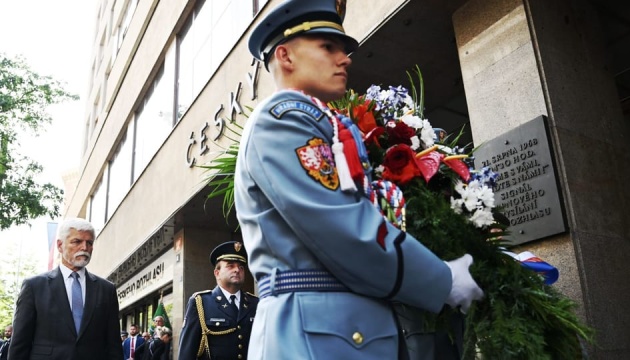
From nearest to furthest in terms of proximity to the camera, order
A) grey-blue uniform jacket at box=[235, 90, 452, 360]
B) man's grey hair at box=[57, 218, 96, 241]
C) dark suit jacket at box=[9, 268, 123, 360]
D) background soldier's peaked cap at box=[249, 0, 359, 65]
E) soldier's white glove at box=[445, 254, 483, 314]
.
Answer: grey-blue uniform jacket at box=[235, 90, 452, 360] → soldier's white glove at box=[445, 254, 483, 314] → background soldier's peaked cap at box=[249, 0, 359, 65] → dark suit jacket at box=[9, 268, 123, 360] → man's grey hair at box=[57, 218, 96, 241]

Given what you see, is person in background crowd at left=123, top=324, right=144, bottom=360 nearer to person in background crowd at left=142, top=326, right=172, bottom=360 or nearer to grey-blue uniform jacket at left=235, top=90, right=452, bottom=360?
person in background crowd at left=142, top=326, right=172, bottom=360

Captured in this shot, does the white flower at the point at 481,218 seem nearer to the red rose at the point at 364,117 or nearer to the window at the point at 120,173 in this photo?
the red rose at the point at 364,117

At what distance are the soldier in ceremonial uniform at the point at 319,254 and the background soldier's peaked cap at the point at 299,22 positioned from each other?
286 millimetres

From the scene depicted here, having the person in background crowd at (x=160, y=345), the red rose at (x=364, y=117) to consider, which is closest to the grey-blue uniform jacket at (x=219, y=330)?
the red rose at (x=364, y=117)

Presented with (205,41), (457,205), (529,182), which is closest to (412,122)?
(457,205)

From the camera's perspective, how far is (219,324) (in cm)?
486

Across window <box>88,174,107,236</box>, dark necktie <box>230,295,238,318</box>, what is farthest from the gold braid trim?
window <box>88,174,107,236</box>

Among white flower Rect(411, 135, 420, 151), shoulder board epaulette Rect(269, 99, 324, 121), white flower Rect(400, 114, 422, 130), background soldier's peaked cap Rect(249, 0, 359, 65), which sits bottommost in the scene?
shoulder board epaulette Rect(269, 99, 324, 121)

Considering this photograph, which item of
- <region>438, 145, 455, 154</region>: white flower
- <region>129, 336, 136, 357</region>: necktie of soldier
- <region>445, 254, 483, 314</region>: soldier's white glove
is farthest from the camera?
<region>129, 336, 136, 357</region>: necktie of soldier

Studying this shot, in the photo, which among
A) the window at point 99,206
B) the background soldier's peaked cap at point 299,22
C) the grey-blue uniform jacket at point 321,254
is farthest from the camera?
the window at point 99,206

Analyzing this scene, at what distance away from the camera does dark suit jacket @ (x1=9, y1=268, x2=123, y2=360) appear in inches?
149

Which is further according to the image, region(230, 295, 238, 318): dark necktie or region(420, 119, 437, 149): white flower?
region(230, 295, 238, 318): dark necktie

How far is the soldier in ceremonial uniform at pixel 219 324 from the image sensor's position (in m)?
4.76

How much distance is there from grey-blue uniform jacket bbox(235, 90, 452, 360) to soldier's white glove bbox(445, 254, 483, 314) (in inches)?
2.5
